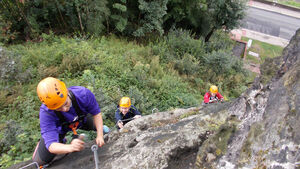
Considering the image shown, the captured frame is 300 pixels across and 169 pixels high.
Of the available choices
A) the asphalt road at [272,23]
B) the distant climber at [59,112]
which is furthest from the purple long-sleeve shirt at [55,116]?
the asphalt road at [272,23]

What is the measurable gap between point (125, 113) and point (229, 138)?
10.3 feet

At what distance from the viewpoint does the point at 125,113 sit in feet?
16.9

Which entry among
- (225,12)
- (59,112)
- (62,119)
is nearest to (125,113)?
(62,119)

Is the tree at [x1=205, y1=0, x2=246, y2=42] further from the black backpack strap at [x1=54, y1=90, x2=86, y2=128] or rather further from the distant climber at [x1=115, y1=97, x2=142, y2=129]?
the black backpack strap at [x1=54, y1=90, x2=86, y2=128]

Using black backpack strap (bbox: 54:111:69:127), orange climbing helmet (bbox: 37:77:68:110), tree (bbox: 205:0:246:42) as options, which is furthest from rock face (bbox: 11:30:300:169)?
tree (bbox: 205:0:246:42)

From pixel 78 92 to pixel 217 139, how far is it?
2.32 meters

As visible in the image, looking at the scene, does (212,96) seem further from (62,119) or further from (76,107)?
(62,119)

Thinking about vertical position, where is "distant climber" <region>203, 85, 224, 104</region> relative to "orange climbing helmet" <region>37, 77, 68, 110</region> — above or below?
below

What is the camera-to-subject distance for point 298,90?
2.28 m

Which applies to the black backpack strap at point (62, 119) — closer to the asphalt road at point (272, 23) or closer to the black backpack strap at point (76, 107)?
the black backpack strap at point (76, 107)

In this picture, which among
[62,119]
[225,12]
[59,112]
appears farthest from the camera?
[225,12]

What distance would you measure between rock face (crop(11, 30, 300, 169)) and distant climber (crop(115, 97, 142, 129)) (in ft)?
2.68

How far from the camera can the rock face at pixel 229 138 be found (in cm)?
207

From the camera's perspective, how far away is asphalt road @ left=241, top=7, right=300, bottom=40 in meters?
22.6
